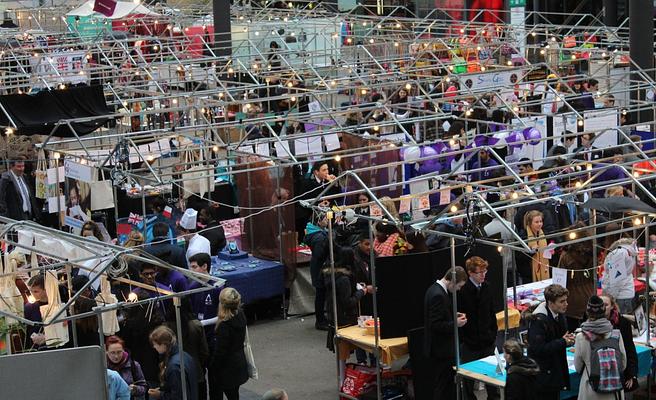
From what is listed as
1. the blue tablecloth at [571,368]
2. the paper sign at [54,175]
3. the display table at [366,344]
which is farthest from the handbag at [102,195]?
the blue tablecloth at [571,368]

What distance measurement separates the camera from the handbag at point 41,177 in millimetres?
15680

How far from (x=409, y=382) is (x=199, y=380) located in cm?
212

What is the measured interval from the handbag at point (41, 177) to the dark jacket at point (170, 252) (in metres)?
3.60

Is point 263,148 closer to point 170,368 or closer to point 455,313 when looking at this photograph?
point 455,313

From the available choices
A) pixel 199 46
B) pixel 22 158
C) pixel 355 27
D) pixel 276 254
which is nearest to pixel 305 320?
pixel 276 254

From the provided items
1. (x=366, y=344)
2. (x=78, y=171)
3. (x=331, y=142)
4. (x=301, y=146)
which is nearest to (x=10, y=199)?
(x=78, y=171)

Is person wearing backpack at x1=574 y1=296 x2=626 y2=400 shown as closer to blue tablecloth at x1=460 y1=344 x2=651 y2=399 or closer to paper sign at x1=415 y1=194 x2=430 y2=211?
blue tablecloth at x1=460 y1=344 x2=651 y2=399

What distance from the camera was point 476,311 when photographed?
10172 millimetres

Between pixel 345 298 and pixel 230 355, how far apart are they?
1.77 metres

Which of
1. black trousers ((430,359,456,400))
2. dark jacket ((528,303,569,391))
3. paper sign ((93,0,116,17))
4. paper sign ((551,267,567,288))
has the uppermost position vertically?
→ paper sign ((93,0,116,17))

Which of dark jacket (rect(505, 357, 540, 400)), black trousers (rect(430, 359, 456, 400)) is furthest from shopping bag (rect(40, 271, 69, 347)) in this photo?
dark jacket (rect(505, 357, 540, 400))

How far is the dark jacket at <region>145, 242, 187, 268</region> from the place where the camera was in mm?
12281

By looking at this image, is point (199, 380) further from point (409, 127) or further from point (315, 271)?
point (409, 127)

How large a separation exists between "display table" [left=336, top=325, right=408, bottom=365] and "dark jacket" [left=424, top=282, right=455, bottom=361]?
1.53 ft
